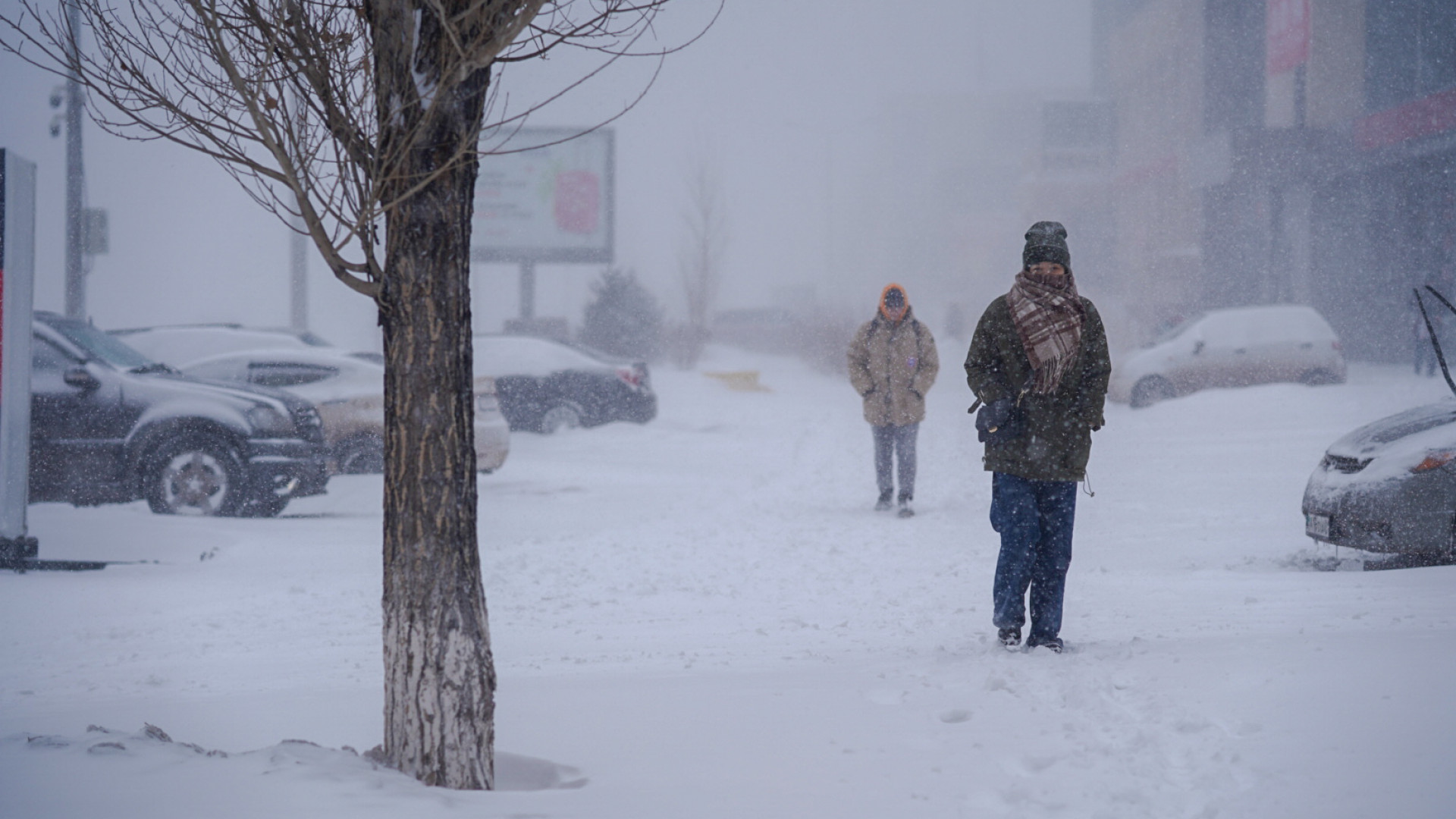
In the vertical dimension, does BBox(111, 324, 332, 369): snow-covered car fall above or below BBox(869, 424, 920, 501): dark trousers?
above

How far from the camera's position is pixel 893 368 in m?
9.40

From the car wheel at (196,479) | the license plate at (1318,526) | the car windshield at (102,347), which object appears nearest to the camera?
the license plate at (1318,526)

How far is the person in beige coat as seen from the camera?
933 centimetres

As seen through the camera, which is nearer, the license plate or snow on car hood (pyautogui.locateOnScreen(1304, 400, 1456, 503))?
snow on car hood (pyautogui.locateOnScreen(1304, 400, 1456, 503))

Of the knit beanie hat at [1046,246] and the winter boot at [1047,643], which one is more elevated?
the knit beanie hat at [1046,246]

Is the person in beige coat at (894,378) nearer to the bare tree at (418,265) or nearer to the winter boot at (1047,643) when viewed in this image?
the winter boot at (1047,643)

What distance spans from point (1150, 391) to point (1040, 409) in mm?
14729

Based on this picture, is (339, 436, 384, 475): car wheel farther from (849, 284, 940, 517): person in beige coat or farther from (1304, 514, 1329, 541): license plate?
(1304, 514, 1329, 541): license plate

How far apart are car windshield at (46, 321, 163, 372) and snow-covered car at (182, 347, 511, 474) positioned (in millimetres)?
1183

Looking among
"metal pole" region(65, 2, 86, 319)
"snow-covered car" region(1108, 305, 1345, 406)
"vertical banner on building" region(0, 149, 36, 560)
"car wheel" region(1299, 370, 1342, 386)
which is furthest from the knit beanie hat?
"metal pole" region(65, 2, 86, 319)

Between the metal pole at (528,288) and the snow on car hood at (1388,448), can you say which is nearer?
the snow on car hood at (1388,448)

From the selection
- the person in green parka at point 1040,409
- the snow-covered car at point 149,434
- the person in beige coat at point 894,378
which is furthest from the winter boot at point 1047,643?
the snow-covered car at point 149,434

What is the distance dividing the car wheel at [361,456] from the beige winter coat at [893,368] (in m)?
4.83

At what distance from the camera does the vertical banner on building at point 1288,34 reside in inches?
964
